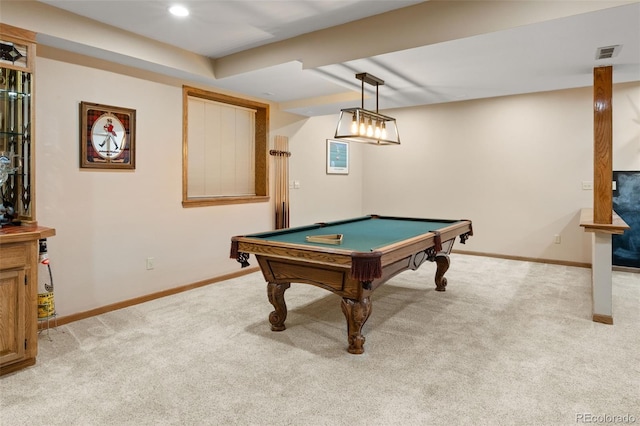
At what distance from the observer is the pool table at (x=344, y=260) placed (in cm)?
249

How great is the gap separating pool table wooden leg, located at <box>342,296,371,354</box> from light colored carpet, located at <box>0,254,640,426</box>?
2.9 inches

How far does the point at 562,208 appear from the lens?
5578 mm

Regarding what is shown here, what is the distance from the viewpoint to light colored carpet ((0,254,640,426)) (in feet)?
6.70

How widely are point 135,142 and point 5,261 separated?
1713 millimetres

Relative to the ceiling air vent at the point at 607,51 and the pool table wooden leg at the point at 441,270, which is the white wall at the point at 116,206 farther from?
the ceiling air vent at the point at 607,51

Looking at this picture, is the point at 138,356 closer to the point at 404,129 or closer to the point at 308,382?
the point at 308,382

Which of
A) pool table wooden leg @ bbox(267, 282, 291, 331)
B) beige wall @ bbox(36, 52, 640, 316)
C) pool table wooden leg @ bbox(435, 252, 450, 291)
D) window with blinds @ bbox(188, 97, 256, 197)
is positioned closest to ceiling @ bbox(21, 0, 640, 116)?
beige wall @ bbox(36, 52, 640, 316)

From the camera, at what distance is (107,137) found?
11.8 feet

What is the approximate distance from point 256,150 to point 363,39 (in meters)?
2.47

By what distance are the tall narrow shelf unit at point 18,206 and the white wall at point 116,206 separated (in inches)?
16.5

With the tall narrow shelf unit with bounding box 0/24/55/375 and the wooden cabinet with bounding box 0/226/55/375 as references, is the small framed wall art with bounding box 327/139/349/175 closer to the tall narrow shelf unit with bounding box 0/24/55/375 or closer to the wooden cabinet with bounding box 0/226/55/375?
the tall narrow shelf unit with bounding box 0/24/55/375

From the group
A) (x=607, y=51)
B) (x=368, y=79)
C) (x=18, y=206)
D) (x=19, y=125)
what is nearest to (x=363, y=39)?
(x=368, y=79)

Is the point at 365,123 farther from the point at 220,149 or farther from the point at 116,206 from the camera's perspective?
the point at 116,206

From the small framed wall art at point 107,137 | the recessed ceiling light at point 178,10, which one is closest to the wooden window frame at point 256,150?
the small framed wall art at point 107,137
